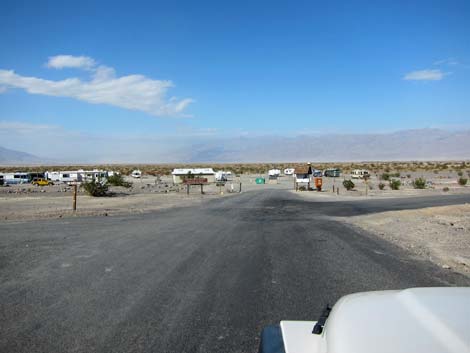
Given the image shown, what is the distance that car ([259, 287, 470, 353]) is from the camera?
2023mm

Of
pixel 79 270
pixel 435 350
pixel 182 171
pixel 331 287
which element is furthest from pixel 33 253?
pixel 182 171

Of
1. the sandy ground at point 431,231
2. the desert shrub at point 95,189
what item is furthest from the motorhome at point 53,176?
the sandy ground at point 431,231

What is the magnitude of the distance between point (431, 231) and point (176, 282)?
11.3 meters

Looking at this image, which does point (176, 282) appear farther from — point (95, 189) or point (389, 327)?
point (95, 189)

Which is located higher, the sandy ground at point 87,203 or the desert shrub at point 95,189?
the desert shrub at point 95,189

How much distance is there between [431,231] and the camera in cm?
1551

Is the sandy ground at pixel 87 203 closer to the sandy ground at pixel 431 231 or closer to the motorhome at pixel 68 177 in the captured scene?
the sandy ground at pixel 431 231

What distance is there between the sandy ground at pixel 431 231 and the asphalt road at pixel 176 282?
821mm

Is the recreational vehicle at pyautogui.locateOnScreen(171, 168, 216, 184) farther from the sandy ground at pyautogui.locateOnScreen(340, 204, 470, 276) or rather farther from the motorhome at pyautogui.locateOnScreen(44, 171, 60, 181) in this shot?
the sandy ground at pyautogui.locateOnScreen(340, 204, 470, 276)

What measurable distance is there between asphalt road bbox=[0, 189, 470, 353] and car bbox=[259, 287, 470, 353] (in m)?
2.32

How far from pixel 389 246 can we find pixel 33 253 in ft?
31.2

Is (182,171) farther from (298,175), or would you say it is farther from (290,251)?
(290,251)

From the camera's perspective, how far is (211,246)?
454 inches

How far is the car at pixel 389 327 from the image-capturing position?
6.64 ft
